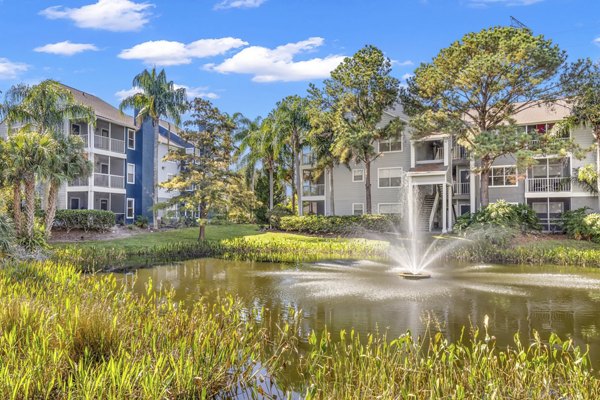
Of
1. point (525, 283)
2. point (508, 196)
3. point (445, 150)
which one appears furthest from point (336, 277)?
point (508, 196)

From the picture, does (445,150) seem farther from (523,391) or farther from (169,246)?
(523,391)

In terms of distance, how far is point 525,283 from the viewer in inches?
527

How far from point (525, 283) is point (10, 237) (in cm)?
1790

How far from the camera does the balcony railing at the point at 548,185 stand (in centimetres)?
2871

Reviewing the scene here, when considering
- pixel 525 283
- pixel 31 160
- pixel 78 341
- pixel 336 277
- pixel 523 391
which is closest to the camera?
pixel 523 391

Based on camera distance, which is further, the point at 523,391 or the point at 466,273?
the point at 466,273

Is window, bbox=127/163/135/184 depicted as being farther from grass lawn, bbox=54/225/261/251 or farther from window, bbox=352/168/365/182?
window, bbox=352/168/365/182

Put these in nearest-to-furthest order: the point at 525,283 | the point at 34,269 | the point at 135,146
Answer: the point at 34,269 < the point at 525,283 < the point at 135,146

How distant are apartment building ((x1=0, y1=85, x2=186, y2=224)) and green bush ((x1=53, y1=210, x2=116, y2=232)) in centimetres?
356

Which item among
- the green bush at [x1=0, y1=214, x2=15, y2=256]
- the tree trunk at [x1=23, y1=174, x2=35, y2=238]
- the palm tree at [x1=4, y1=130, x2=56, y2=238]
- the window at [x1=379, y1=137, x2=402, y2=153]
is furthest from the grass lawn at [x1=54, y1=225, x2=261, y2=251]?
the window at [x1=379, y1=137, x2=402, y2=153]

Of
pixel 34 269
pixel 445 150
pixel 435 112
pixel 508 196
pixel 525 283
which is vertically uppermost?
pixel 435 112

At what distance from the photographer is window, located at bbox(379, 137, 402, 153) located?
111 feet

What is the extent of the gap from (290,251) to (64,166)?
1183 cm

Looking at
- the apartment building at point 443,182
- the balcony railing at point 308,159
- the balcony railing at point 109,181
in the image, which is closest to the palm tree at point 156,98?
the balcony railing at point 109,181
